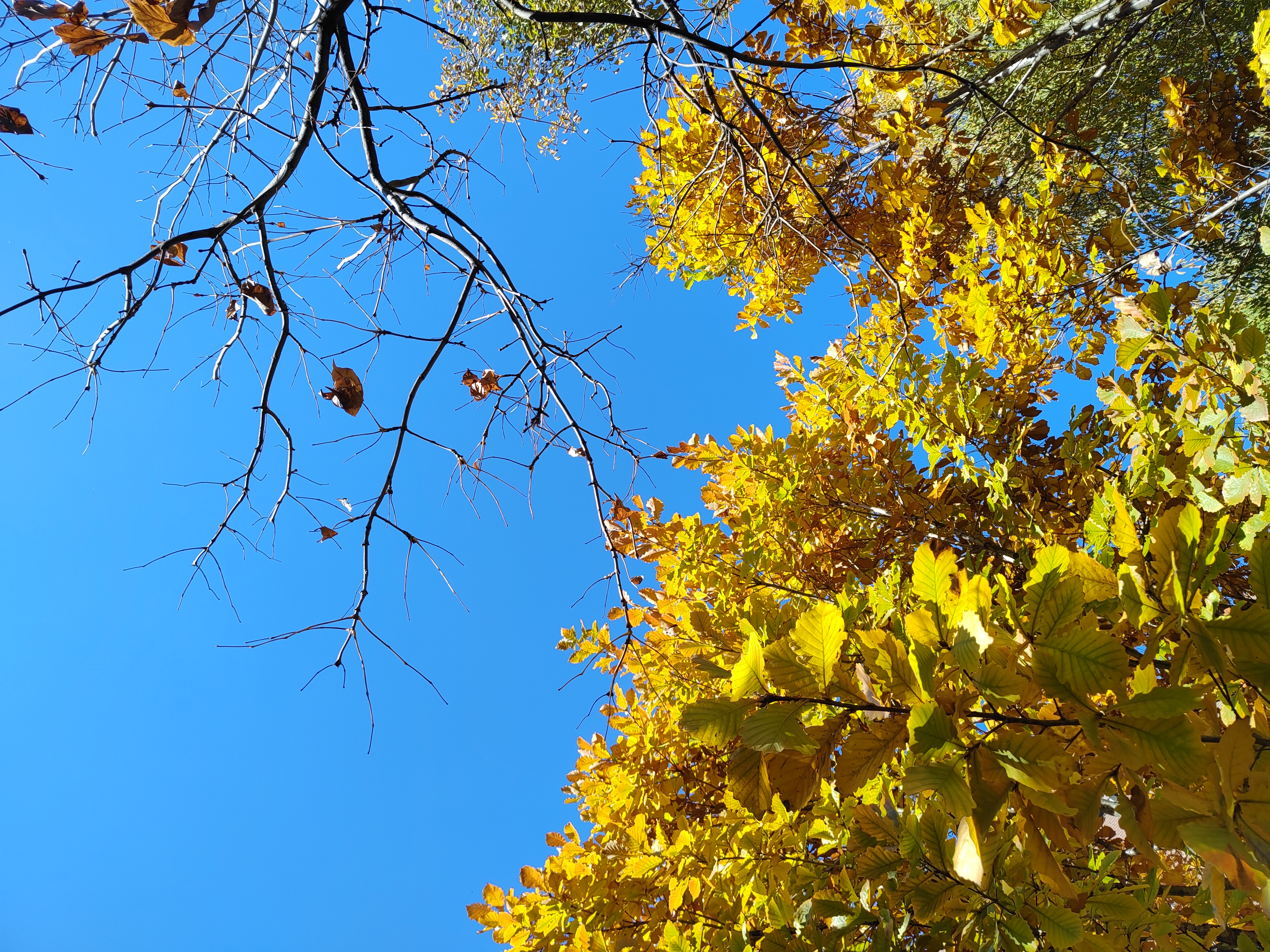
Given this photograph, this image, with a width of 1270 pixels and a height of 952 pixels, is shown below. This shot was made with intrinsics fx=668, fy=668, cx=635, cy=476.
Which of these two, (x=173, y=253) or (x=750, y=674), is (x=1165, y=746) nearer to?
(x=750, y=674)

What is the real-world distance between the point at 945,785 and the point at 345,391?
149cm

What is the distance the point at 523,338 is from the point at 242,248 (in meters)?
0.77

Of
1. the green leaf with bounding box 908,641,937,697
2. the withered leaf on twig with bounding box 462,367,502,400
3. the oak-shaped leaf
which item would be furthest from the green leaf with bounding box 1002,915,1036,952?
the oak-shaped leaf

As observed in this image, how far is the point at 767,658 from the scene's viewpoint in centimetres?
79

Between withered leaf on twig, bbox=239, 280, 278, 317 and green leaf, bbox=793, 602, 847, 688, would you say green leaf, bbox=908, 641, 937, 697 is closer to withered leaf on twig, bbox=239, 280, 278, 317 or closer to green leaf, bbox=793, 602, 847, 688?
green leaf, bbox=793, 602, 847, 688

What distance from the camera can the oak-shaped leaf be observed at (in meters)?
1.32

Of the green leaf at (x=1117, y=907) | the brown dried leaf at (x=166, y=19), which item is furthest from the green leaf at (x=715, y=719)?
the brown dried leaf at (x=166, y=19)

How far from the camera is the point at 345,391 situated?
5.34ft

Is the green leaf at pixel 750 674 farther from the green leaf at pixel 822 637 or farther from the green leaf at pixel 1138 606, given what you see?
the green leaf at pixel 1138 606

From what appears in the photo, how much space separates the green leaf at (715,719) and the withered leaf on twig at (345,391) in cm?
121

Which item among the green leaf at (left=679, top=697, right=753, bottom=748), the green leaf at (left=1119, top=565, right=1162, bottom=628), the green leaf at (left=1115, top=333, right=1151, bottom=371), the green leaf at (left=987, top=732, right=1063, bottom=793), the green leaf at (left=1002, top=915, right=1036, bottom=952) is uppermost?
the green leaf at (left=1115, top=333, right=1151, bottom=371)

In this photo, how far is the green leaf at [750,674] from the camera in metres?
0.79

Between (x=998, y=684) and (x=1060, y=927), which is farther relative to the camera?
(x=1060, y=927)

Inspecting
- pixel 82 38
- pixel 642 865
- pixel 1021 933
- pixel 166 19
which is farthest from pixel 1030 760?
pixel 82 38
